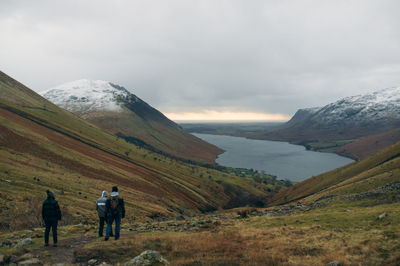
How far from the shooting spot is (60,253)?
16438mm

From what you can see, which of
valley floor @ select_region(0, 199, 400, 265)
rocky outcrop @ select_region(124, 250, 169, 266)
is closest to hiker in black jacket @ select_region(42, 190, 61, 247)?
valley floor @ select_region(0, 199, 400, 265)

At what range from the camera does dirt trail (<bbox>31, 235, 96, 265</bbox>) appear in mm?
14994

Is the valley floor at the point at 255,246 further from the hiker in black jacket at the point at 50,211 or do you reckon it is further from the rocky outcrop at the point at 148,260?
the hiker in black jacket at the point at 50,211

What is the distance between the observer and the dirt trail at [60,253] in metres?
15.0

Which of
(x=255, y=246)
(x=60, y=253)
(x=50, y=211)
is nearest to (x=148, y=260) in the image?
(x=60, y=253)

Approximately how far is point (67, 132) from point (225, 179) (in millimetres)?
107441

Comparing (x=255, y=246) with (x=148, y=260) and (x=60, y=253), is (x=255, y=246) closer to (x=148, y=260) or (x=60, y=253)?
(x=148, y=260)

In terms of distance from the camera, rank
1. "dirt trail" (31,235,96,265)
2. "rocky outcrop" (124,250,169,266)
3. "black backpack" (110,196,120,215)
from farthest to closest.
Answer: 1. "black backpack" (110,196,120,215)
2. "dirt trail" (31,235,96,265)
3. "rocky outcrop" (124,250,169,266)

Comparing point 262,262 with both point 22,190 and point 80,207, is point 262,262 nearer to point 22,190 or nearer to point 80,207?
point 80,207

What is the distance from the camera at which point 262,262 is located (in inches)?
600

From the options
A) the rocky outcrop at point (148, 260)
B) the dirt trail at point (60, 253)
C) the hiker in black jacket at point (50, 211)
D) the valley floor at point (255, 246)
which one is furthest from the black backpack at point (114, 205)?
the rocky outcrop at point (148, 260)

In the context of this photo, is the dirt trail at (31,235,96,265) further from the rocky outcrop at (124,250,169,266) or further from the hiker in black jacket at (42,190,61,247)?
the rocky outcrop at (124,250,169,266)

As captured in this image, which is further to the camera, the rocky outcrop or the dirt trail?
the dirt trail

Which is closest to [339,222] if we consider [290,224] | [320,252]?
[290,224]
